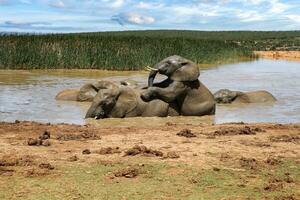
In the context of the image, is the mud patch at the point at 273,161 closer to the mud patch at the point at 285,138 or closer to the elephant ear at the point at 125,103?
the mud patch at the point at 285,138

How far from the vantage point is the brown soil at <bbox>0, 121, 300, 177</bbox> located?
732cm

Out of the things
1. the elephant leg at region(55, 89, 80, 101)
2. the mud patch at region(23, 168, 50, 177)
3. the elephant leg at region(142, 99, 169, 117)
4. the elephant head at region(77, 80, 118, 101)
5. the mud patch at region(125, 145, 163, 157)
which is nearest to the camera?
the mud patch at region(23, 168, 50, 177)

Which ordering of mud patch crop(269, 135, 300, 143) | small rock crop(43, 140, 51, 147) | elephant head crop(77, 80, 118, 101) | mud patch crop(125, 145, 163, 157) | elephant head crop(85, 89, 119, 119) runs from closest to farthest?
mud patch crop(125, 145, 163, 157) < small rock crop(43, 140, 51, 147) < mud patch crop(269, 135, 300, 143) < elephant head crop(85, 89, 119, 119) < elephant head crop(77, 80, 118, 101)

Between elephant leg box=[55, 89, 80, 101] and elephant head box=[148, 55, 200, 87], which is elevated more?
elephant head box=[148, 55, 200, 87]

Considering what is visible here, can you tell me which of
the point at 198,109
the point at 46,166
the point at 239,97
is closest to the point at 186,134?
the point at 46,166

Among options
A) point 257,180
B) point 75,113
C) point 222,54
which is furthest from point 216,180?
point 222,54

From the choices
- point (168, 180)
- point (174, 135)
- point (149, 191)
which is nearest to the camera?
point (149, 191)

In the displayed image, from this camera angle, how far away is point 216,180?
659 centimetres

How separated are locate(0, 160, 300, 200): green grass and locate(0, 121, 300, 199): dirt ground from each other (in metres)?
0.01

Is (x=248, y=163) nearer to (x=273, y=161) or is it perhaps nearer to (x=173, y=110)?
(x=273, y=161)

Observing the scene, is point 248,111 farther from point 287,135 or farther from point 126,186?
point 126,186

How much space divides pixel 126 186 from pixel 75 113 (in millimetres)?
7038

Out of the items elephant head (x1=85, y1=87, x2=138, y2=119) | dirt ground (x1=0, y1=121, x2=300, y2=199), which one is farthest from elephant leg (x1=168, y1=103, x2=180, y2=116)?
dirt ground (x1=0, y1=121, x2=300, y2=199)

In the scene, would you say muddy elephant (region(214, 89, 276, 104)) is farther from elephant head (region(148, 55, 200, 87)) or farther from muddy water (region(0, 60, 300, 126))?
elephant head (region(148, 55, 200, 87))
